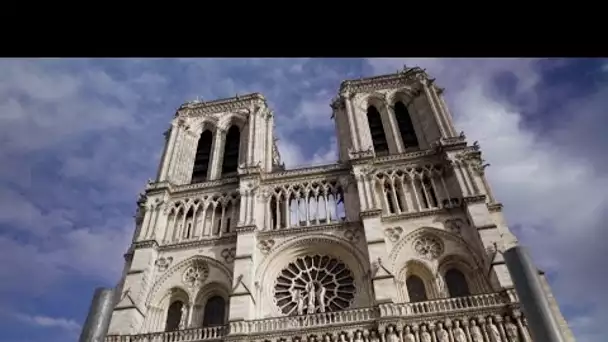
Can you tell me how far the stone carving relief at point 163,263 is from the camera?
19.4 m

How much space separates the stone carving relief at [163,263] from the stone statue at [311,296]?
6.76 m

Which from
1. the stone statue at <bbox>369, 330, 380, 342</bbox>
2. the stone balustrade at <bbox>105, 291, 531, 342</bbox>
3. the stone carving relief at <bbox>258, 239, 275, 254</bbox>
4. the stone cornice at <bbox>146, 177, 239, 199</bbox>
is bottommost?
the stone statue at <bbox>369, 330, 380, 342</bbox>

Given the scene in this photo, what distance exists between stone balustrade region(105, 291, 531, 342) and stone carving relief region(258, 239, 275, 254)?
12.9 feet

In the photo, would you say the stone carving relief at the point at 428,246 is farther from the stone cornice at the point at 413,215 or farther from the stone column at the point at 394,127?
the stone column at the point at 394,127

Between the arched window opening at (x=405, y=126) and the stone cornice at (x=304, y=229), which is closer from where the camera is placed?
the stone cornice at (x=304, y=229)

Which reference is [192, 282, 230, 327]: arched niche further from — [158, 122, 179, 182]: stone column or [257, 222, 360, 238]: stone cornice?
[158, 122, 179, 182]: stone column

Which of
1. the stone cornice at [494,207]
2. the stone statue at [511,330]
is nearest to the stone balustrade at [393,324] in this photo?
the stone statue at [511,330]

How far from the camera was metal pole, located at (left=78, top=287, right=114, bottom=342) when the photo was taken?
24.1 ft

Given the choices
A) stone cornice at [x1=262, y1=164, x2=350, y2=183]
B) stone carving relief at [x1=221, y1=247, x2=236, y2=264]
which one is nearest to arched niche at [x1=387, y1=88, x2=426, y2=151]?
stone cornice at [x1=262, y1=164, x2=350, y2=183]

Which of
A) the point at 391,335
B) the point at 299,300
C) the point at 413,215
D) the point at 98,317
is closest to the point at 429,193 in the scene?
the point at 413,215
